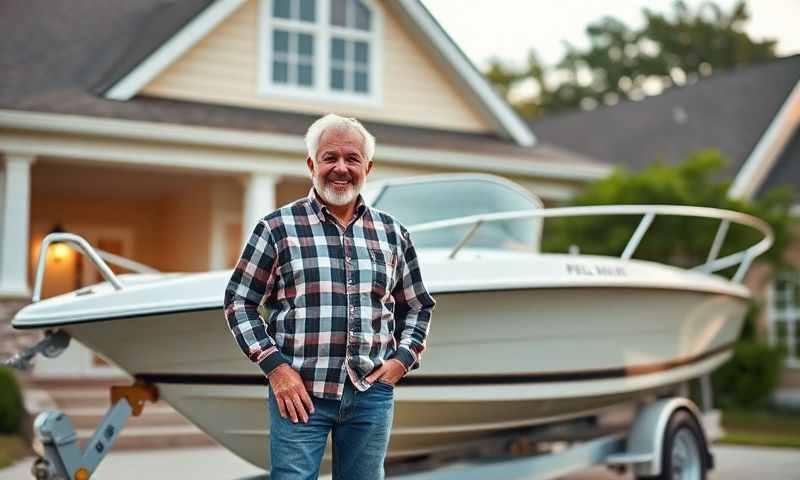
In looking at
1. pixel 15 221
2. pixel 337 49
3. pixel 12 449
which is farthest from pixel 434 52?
pixel 12 449

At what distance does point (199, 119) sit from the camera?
10.8m

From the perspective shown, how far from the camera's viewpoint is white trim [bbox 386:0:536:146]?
40.8 ft

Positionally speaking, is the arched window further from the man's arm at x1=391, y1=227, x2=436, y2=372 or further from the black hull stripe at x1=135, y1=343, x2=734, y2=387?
the man's arm at x1=391, y1=227, x2=436, y2=372

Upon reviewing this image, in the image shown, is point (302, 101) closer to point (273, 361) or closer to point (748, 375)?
point (748, 375)

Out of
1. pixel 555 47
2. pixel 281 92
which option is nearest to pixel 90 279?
pixel 281 92

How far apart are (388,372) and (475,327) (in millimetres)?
1981

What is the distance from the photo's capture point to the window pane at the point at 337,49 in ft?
40.3

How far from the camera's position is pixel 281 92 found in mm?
11859

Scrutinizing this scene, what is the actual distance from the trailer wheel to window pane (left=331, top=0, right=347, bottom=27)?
7.63 m

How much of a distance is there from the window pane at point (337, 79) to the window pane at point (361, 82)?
0.18 meters

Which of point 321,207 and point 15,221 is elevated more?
point 15,221

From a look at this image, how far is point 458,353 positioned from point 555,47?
32603mm

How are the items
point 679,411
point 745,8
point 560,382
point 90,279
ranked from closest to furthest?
point 560,382, point 679,411, point 90,279, point 745,8

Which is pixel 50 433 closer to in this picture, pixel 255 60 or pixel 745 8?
pixel 255 60
